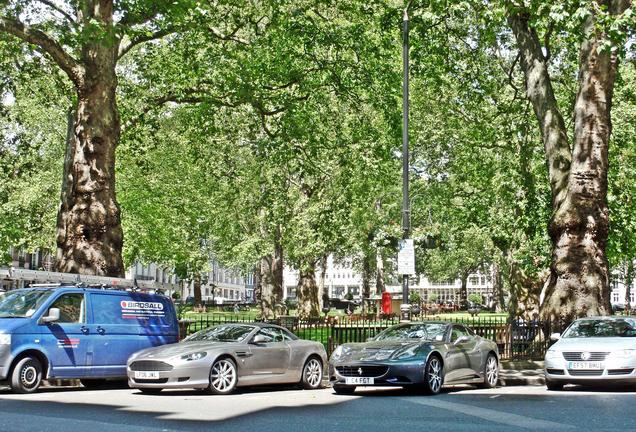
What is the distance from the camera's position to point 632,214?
32.8 metres

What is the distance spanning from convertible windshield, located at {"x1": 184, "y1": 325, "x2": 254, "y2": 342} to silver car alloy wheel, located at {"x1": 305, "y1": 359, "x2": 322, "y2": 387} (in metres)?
1.52

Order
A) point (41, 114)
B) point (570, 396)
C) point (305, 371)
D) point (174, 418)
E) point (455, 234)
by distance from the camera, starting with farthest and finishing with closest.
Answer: point (41, 114) < point (455, 234) < point (305, 371) < point (570, 396) < point (174, 418)

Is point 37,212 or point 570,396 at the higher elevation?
point 37,212

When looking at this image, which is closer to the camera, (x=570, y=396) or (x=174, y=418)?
(x=174, y=418)

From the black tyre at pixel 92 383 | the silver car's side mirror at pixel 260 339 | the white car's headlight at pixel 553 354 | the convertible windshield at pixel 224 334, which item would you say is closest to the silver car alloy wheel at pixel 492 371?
the white car's headlight at pixel 553 354

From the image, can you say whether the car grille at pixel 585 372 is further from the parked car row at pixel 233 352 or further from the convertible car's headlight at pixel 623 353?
the convertible car's headlight at pixel 623 353

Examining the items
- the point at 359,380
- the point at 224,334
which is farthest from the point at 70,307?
the point at 359,380

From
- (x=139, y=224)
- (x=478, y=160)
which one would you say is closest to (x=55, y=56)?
(x=478, y=160)

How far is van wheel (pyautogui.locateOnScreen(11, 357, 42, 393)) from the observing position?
47.1 ft

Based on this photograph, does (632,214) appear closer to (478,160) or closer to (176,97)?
(478,160)

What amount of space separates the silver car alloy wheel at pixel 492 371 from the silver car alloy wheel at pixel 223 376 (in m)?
5.26

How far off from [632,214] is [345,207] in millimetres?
11008

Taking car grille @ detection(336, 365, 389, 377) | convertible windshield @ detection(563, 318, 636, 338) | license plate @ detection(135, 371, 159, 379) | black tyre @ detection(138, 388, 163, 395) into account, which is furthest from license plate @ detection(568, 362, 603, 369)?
black tyre @ detection(138, 388, 163, 395)

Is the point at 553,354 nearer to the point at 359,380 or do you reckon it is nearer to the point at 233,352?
the point at 359,380
